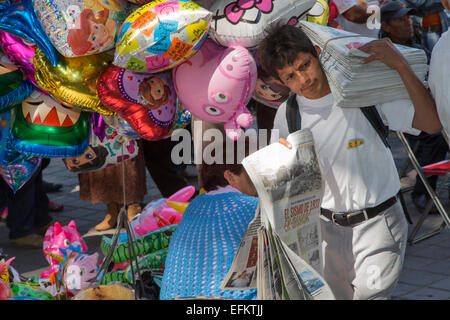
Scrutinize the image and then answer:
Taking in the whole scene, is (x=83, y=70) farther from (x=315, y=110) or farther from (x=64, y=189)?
(x=64, y=189)

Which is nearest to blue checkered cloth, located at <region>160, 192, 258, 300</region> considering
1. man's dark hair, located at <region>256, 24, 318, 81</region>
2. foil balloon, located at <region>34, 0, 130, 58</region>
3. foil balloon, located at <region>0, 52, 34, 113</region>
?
man's dark hair, located at <region>256, 24, 318, 81</region>

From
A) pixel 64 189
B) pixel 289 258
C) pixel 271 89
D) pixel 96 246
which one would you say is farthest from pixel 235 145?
pixel 64 189

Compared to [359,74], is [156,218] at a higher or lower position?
lower

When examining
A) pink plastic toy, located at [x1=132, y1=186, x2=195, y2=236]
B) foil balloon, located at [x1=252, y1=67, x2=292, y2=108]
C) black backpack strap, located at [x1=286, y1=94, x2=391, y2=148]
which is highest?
foil balloon, located at [x1=252, y1=67, x2=292, y2=108]

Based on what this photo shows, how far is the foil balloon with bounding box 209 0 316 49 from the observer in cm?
286

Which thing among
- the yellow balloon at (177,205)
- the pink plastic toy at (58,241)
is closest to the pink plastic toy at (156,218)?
the yellow balloon at (177,205)

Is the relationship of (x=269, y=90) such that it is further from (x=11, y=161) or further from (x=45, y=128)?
(x=11, y=161)

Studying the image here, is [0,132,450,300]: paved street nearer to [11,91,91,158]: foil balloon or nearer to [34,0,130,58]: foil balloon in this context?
[11,91,91,158]: foil balloon

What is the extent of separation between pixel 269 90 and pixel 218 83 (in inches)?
12.2

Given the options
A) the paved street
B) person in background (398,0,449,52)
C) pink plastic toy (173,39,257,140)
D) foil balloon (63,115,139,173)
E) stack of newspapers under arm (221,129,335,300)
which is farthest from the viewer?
person in background (398,0,449,52)

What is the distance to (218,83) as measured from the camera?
2949 mm

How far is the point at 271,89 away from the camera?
316 centimetres

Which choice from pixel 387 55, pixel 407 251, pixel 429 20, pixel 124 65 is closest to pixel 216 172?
pixel 124 65

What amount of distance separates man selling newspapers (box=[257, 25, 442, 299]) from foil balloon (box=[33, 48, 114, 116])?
78 centimetres
